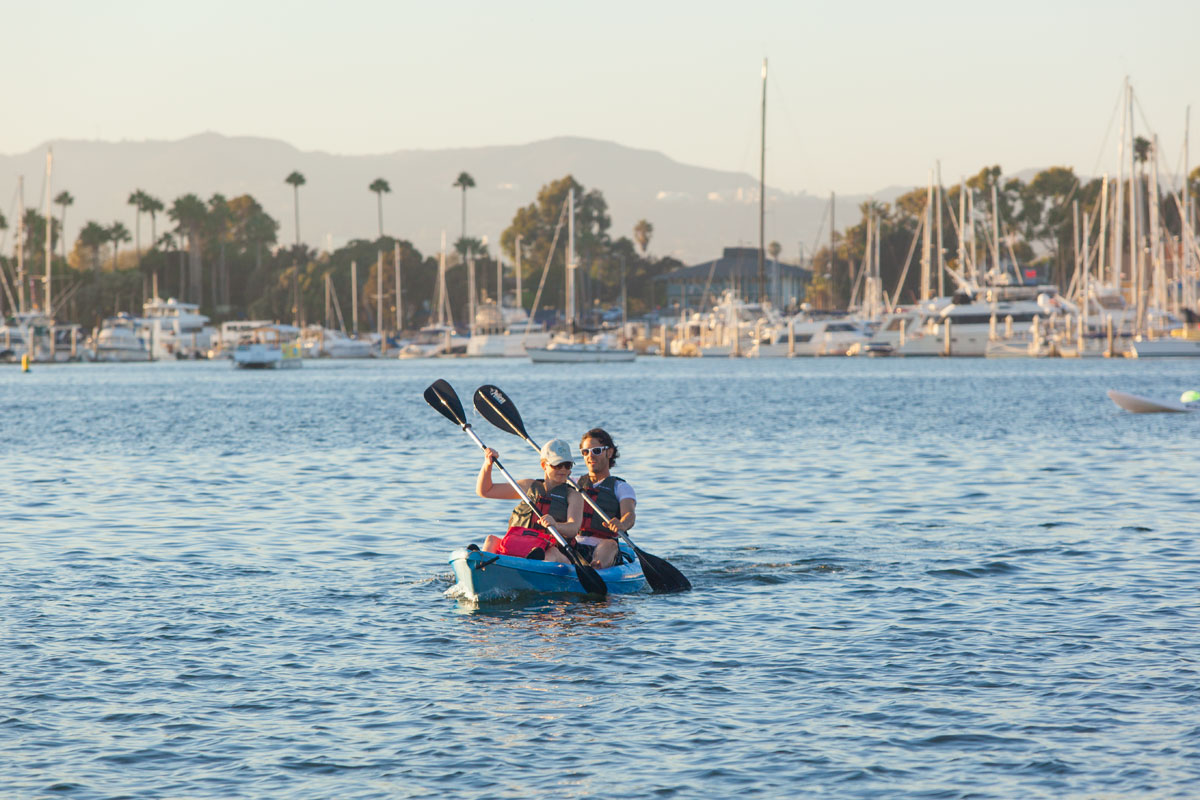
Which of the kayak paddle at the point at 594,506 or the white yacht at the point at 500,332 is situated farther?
the white yacht at the point at 500,332

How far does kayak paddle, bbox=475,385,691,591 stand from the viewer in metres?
15.3

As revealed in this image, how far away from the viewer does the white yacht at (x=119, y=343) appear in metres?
138

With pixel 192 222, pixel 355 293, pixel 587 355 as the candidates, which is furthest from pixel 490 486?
pixel 192 222

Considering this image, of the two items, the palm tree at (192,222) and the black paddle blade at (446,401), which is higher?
the palm tree at (192,222)

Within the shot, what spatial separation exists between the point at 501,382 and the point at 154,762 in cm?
7694

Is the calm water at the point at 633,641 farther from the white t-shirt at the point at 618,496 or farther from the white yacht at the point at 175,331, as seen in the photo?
the white yacht at the point at 175,331

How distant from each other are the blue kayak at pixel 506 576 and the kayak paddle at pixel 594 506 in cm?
75

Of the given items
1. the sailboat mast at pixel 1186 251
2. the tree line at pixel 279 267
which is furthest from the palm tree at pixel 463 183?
the sailboat mast at pixel 1186 251

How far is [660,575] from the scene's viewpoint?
15648 millimetres

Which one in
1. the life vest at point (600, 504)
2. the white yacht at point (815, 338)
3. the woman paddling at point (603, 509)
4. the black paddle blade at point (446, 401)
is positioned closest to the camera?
the woman paddling at point (603, 509)

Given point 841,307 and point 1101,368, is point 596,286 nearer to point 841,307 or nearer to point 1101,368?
point 841,307

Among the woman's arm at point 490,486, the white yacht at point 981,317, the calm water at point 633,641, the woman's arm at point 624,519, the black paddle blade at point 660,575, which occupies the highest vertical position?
the white yacht at point 981,317

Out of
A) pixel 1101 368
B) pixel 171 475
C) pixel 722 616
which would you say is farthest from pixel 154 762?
pixel 1101 368

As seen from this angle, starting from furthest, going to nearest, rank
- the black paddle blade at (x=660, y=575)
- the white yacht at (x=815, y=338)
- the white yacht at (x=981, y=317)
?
the white yacht at (x=815, y=338)
the white yacht at (x=981, y=317)
the black paddle blade at (x=660, y=575)
